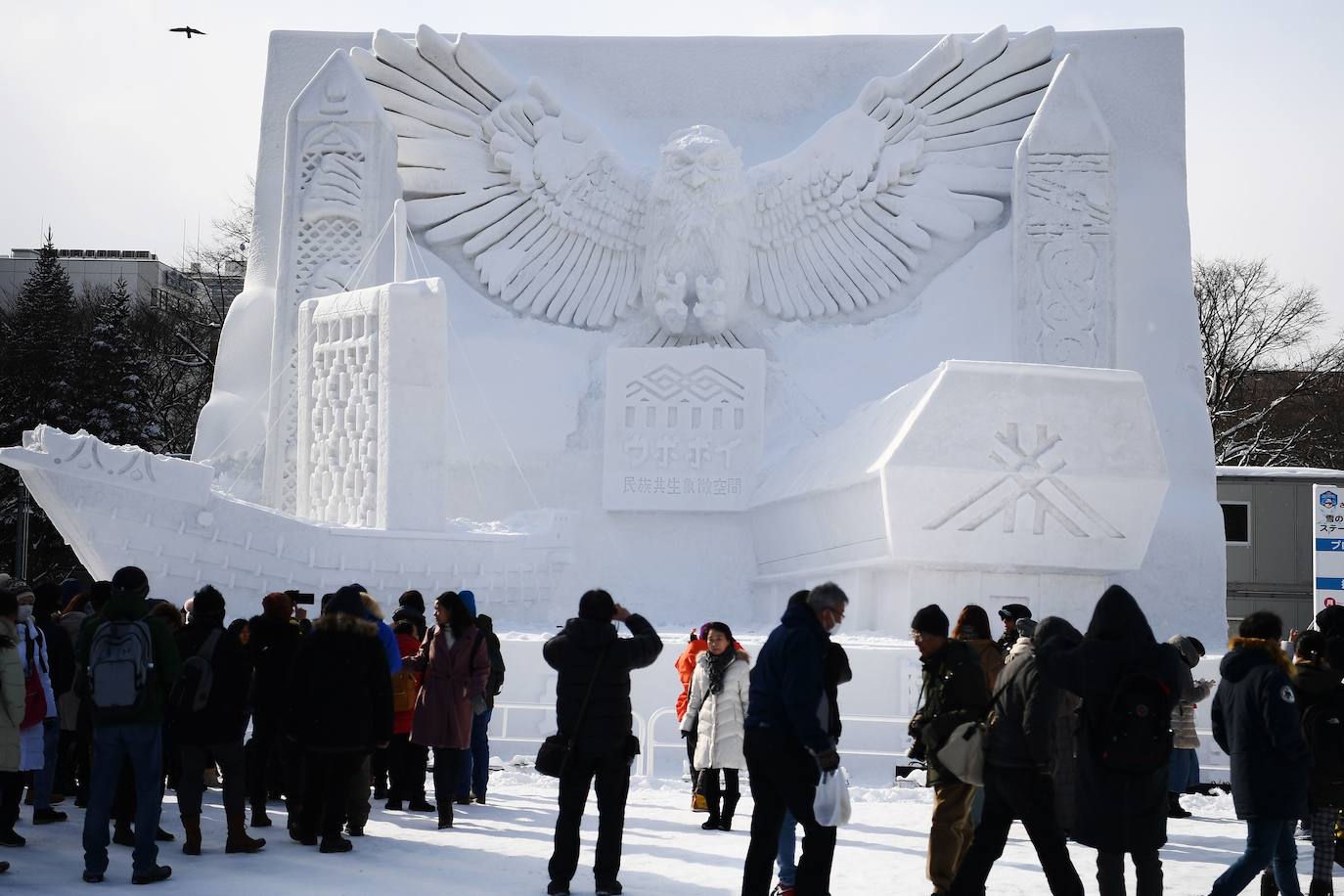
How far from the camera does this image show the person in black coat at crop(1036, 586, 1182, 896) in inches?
181

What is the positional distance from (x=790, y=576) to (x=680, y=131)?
496 cm

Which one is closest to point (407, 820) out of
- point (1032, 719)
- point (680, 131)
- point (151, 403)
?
point (1032, 719)

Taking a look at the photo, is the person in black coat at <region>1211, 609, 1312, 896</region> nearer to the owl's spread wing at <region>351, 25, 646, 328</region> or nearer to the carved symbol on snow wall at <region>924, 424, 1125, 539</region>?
the carved symbol on snow wall at <region>924, 424, 1125, 539</region>

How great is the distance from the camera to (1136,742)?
15.0ft

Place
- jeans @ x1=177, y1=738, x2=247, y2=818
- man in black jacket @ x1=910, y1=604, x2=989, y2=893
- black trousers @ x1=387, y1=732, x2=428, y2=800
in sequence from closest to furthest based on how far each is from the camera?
man in black jacket @ x1=910, y1=604, x2=989, y2=893
jeans @ x1=177, y1=738, x2=247, y2=818
black trousers @ x1=387, y1=732, x2=428, y2=800

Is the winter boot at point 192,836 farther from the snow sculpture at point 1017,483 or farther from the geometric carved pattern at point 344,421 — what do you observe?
the snow sculpture at point 1017,483

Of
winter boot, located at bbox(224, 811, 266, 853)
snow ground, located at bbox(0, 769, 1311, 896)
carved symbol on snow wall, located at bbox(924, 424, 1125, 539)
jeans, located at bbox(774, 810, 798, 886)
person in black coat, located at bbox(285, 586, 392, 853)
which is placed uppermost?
carved symbol on snow wall, located at bbox(924, 424, 1125, 539)

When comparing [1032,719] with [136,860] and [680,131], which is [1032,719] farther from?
[680,131]

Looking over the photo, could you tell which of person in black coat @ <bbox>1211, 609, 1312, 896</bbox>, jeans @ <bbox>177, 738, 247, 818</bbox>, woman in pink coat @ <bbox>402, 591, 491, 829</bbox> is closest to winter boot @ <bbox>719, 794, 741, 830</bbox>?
woman in pink coat @ <bbox>402, 591, 491, 829</bbox>

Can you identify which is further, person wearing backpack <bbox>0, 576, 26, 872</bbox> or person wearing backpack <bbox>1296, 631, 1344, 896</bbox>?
person wearing backpack <bbox>0, 576, 26, 872</bbox>

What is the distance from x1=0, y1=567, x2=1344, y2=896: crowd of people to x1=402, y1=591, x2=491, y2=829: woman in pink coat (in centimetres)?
1

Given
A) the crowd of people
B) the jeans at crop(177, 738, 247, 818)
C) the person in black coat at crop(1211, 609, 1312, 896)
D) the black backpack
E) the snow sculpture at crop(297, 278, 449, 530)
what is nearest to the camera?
the black backpack

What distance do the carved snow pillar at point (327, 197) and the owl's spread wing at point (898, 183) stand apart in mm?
4069

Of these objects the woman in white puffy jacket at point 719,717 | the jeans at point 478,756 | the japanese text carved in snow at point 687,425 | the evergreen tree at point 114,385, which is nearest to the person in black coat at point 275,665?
the jeans at point 478,756
